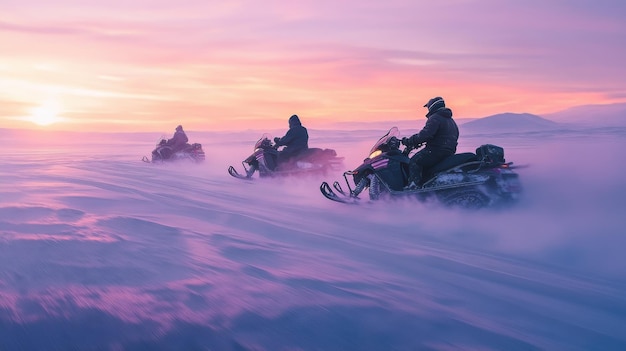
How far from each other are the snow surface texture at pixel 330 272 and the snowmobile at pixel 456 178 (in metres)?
0.21

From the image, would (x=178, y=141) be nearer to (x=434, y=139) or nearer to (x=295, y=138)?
(x=295, y=138)

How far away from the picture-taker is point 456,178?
749cm

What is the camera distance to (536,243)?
228 inches

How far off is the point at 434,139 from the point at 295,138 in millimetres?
5506

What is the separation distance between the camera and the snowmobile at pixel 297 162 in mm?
12336

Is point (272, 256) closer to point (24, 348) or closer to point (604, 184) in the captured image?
point (24, 348)

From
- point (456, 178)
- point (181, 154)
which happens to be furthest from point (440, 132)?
point (181, 154)

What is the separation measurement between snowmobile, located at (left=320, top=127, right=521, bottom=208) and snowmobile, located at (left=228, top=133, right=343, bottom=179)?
385 cm

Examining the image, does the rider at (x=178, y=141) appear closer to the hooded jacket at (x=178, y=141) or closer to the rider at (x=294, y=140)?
the hooded jacket at (x=178, y=141)

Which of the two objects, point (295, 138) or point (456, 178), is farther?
point (295, 138)

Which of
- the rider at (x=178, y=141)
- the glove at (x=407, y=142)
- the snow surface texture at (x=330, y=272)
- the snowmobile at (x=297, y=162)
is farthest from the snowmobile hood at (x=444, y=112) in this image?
the rider at (x=178, y=141)

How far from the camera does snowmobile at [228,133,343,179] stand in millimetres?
12336

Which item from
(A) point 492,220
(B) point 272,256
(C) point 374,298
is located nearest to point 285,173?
(A) point 492,220

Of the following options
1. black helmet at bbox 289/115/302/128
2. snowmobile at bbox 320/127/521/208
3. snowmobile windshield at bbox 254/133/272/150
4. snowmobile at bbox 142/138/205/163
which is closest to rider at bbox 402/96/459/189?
snowmobile at bbox 320/127/521/208
